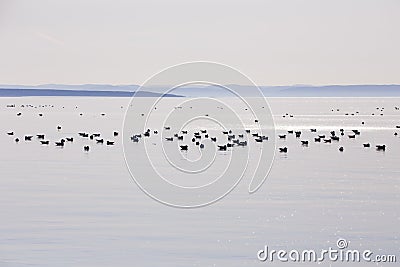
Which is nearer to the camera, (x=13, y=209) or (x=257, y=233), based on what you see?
(x=257, y=233)

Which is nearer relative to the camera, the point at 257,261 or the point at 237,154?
the point at 257,261

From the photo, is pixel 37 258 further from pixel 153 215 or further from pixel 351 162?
pixel 351 162

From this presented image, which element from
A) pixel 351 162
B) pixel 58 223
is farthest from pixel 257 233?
pixel 351 162

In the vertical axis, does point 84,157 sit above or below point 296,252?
above

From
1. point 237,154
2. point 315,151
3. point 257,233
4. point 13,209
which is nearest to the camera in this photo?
point 257,233

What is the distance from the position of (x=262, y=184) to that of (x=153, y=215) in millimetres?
5475

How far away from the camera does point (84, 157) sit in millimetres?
28859

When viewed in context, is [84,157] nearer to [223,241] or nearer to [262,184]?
[262,184]

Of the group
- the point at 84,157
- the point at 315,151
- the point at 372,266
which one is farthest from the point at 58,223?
the point at 315,151

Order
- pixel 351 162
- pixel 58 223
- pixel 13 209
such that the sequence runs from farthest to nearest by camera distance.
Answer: pixel 351 162, pixel 13 209, pixel 58 223

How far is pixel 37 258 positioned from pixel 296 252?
4.73 metres

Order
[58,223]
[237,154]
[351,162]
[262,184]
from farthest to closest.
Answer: [237,154] < [351,162] < [262,184] < [58,223]

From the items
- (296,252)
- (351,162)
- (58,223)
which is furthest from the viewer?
(351,162)

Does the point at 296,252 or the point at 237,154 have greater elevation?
the point at 237,154
